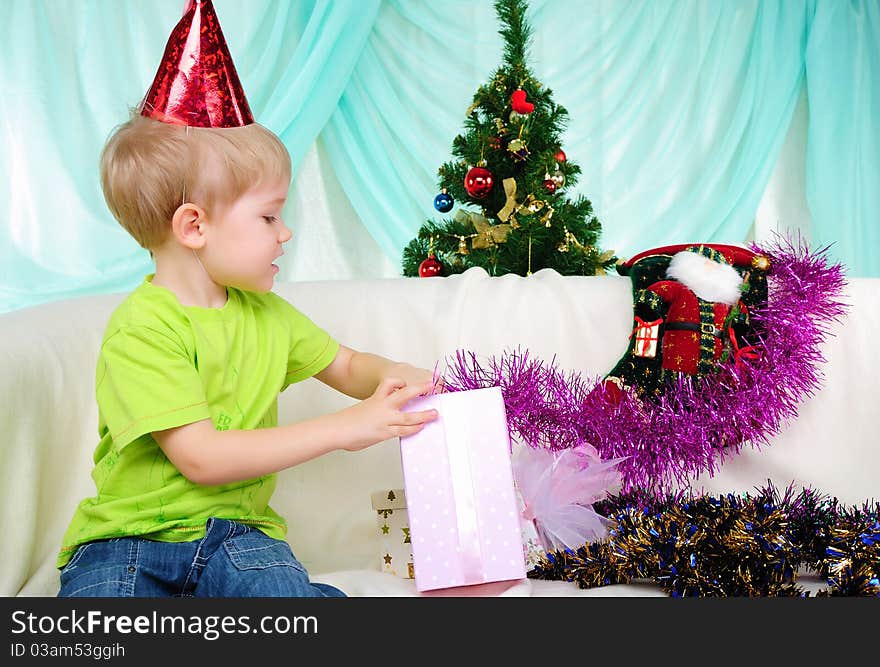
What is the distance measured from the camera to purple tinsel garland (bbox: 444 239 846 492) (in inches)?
51.8

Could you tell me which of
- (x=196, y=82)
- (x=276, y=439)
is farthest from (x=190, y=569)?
(x=196, y=82)

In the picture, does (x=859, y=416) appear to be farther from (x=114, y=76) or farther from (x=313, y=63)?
(x=114, y=76)

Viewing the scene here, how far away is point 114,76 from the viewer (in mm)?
2854

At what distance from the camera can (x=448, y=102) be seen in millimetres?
3033

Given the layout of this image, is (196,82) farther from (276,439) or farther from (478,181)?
(478,181)

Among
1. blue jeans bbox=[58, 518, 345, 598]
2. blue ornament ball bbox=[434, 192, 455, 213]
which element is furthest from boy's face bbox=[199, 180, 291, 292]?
blue ornament ball bbox=[434, 192, 455, 213]

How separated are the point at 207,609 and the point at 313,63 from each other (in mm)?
2298

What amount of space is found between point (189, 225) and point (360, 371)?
32cm

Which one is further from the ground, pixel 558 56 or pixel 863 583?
pixel 558 56

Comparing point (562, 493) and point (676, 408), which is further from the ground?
point (676, 408)

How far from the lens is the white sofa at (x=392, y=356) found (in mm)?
→ 1252

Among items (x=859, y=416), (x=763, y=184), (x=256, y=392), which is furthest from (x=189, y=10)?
(x=763, y=184)

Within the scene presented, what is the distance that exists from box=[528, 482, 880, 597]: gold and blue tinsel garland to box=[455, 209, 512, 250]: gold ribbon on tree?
1.08m

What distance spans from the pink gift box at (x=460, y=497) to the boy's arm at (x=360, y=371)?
128mm
